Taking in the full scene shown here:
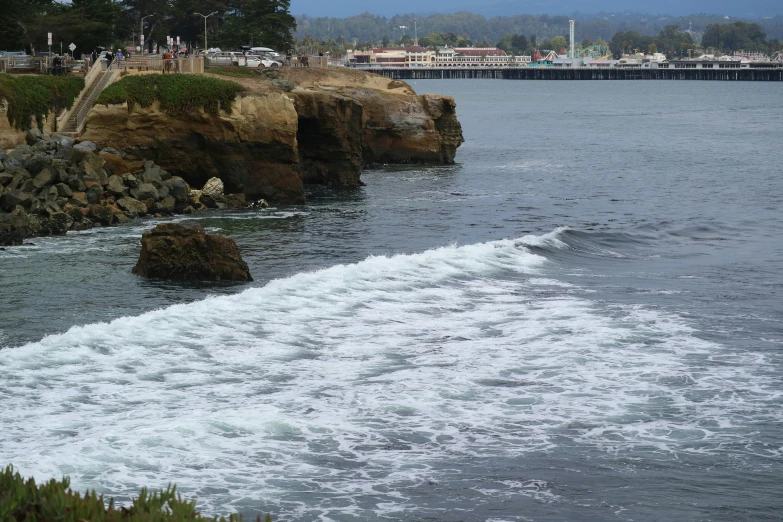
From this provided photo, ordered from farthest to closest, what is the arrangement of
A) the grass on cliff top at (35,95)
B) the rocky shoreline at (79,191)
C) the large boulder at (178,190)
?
the grass on cliff top at (35,95) < the large boulder at (178,190) < the rocky shoreline at (79,191)

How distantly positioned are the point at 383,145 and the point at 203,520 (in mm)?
47846

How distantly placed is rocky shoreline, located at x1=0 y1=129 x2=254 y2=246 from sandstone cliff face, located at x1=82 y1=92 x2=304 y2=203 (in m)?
1.21

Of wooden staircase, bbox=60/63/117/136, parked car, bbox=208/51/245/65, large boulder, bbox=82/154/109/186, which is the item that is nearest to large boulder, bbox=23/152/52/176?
large boulder, bbox=82/154/109/186

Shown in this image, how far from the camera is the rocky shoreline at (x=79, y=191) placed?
102ft

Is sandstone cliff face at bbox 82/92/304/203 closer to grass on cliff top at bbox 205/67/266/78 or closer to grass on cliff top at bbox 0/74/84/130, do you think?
grass on cliff top at bbox 0/74/84/130

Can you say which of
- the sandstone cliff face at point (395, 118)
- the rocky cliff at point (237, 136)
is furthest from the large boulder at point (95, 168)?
the sandstone cliff face at point (395, 118)

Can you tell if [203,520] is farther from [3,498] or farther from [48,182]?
[48,182]

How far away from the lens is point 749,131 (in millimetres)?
92500

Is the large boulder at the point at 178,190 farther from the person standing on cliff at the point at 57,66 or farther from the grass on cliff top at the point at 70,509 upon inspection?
the grass on cliff top at the point at 70,509

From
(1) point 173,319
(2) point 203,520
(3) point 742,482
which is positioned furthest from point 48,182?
(2) point 203,520

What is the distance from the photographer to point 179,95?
131 feet

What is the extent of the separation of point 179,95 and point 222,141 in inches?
93.6

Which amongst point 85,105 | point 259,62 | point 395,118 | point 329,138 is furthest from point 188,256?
point 259,62

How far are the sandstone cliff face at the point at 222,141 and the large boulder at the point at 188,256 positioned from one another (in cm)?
1512
